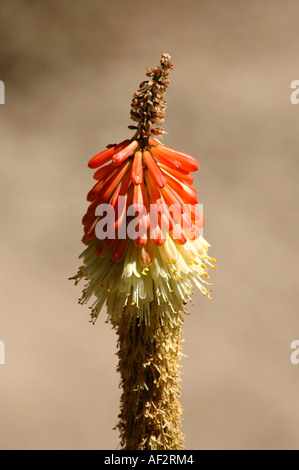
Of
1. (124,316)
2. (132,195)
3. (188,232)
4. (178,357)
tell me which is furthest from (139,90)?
(178,357)

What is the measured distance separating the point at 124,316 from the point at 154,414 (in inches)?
13.2

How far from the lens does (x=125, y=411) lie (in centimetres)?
235

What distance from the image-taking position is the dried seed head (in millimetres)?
2189

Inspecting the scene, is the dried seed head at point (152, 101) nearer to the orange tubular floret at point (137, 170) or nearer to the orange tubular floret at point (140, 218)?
the orange tubular floret at point (137, 170)

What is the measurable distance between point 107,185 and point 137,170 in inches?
4.5

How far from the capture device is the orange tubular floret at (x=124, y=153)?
221 cm

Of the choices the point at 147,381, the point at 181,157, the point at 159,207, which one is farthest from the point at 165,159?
the point at 147,381

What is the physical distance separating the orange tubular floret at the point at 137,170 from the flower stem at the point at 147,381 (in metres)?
0.41

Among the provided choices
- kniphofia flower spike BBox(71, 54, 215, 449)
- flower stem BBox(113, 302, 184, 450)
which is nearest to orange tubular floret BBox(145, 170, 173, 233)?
kniphofia flower spike BBox(71, 54, 215, 449)

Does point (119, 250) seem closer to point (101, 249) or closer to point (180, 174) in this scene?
point (101, 249)

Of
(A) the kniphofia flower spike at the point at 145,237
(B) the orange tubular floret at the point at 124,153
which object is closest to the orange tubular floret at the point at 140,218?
(A) the kniphofia flower spike at the point at 145,237

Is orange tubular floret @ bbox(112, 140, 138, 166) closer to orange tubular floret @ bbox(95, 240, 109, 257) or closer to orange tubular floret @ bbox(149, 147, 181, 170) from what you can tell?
orange tubular floret @ bbox(149, 147, 181, 170)

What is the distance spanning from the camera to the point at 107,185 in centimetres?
226

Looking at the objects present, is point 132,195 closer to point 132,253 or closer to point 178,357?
point 132,253
